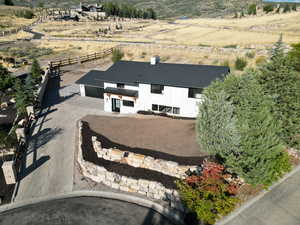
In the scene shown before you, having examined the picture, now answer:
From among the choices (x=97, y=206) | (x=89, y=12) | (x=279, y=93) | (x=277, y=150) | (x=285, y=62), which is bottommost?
(x=97, y=206)

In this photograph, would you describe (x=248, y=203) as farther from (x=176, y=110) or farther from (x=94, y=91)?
(x=94, y=91)

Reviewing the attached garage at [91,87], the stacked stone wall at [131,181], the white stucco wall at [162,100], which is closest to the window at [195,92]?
the white stucco wall at [162,100]

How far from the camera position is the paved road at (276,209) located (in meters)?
13.2

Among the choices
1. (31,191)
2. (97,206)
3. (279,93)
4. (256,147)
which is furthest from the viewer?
(279,93)

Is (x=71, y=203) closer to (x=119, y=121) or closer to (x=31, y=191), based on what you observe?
(x=31, y=191)

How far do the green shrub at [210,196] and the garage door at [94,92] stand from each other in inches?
923

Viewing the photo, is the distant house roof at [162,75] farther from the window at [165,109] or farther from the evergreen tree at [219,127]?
the evergreen tree at [219,127]

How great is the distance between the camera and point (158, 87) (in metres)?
27.6


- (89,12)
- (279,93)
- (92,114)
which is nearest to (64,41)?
(92,114)

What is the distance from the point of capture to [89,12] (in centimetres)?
16738

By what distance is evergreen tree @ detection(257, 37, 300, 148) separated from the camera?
18.0 metres

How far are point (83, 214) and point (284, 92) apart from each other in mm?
17092

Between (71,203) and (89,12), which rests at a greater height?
(89,12)

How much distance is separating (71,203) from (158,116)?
15.1 m
